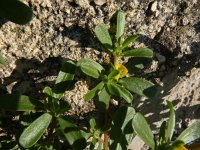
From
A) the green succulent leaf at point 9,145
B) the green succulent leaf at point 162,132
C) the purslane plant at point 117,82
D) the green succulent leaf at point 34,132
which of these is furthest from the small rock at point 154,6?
the green succulent leaf at point 9,145

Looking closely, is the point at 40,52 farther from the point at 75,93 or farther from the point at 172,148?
the point at 172,148

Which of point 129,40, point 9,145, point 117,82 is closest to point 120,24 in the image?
point 129,40

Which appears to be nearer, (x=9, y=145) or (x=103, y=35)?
(x=103, y=35)

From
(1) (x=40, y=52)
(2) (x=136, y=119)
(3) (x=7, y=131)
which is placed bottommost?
(3) (x=7, y=131)

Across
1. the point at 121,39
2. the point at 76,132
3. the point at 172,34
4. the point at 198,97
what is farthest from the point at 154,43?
the point at 198,97

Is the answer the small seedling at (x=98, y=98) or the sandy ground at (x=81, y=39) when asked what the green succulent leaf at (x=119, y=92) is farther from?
the sandy ground at (x=81, y=39)

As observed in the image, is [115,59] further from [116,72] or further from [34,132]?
[34,132]
